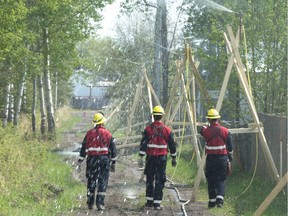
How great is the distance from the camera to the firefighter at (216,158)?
1272cm

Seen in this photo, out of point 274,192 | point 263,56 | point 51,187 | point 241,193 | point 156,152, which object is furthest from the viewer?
point 263,56

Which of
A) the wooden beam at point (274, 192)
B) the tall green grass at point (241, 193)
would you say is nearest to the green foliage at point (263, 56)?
the tall green grass at point (241, 193)

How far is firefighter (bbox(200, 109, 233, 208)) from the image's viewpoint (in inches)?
501

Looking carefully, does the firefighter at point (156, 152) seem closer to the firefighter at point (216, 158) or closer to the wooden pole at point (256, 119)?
the firefighter at point (216, 158)

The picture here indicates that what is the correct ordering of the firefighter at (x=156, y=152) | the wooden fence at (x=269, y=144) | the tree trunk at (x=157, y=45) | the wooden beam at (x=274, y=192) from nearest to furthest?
the wooden beam at (x=274, y=192)
the firefighter at (x=156, y=152)
the wooden fence at (x=269, y=144)
the tree trunk at (x=157, y=45)

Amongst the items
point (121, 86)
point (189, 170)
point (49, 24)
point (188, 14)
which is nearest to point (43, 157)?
point (189, 170)

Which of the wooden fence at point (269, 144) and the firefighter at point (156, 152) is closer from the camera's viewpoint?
the firefighter at point (156, 152)

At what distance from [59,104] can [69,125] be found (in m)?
17.0

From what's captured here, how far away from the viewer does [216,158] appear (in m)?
12.8

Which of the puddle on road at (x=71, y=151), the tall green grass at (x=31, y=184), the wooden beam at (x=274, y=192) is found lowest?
the puddle on road at (x=71, y=151)

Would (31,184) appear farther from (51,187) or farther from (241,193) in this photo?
(241,193)

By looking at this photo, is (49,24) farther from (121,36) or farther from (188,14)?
(121,36)

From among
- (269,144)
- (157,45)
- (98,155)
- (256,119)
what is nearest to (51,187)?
(98,155)

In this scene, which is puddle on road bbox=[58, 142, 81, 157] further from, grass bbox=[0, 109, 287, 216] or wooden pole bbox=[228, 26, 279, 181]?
wooden pole bbox=[228, 26, 279, 181]
